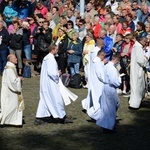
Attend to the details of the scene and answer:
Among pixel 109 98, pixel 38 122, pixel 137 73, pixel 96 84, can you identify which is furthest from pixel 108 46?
pixel 109 98

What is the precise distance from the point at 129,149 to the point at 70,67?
341 inches

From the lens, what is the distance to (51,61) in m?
16.0

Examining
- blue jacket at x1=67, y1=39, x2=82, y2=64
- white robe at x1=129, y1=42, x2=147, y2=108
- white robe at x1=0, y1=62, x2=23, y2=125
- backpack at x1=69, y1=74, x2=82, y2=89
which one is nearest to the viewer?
white robe at x1=0, y1=62, x2=23, y2=125

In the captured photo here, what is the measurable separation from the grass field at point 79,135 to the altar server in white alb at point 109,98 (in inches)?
9.3

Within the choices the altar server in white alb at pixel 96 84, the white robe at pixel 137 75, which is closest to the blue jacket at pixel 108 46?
the white robe at pixel 137 75

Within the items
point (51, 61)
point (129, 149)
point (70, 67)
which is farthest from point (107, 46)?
point (129, 149)

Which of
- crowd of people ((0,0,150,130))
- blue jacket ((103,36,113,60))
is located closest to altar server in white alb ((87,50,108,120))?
crowd of people ((0,0,150,130))

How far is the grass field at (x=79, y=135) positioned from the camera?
14.2 meters

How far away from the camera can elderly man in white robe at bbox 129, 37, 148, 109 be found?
1820 cm

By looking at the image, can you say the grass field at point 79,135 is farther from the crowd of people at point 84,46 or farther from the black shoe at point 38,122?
the crowd of people at point 84,46

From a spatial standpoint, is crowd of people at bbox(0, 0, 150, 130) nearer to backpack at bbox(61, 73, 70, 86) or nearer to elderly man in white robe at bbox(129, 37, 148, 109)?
elderly man in white robe at bbox(129, 37, 148, 109)

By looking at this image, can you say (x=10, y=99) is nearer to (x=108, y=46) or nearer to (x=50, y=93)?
(x=50, y=93)

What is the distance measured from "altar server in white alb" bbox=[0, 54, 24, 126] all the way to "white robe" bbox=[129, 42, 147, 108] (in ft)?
11.5

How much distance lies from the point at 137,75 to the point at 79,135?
3768mm
